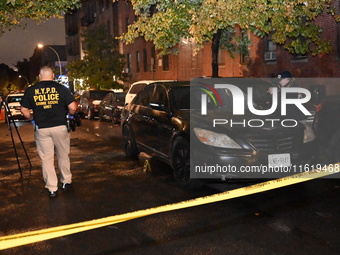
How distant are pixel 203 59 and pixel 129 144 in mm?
16405

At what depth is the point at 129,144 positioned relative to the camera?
34.5 feet

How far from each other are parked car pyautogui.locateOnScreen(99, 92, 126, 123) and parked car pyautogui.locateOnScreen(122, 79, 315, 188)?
10.3 m

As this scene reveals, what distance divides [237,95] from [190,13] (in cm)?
441

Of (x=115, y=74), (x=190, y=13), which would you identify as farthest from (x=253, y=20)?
(x=115, y=74)

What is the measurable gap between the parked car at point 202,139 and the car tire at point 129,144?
50.3 inches

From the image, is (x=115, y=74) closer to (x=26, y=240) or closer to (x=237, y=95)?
(x=237, y=95)

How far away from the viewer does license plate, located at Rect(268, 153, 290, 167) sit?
22.6 feet

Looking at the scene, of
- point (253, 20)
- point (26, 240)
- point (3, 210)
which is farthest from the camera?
point (253, 20)

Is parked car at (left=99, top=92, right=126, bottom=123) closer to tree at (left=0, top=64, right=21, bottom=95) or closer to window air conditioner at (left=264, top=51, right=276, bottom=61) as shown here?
window air conditioner at (left=264, top=51, right=276, bottom=61)

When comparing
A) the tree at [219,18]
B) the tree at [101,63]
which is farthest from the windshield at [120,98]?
the tree at [101,63]

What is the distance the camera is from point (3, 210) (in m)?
Result: 6.52

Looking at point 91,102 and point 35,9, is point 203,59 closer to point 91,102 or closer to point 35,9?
point 91,102

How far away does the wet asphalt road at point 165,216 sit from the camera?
4.93m

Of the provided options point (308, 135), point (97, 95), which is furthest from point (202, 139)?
point (97, 95)
